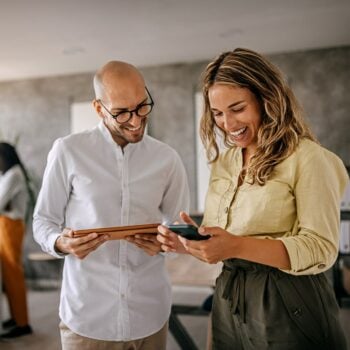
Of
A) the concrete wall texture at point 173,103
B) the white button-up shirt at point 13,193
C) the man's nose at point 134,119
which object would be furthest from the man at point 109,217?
the concrete wall texture at point 173,103

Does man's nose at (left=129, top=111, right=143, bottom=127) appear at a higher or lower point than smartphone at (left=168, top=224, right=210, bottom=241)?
higher

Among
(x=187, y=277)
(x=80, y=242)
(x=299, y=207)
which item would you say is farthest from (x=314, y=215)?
(x=187, y=277)

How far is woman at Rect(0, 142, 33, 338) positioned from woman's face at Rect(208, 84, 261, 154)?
3.00 meters

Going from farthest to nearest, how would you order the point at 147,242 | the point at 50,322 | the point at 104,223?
the point at 50,322, the point at 104,223, the point at 147,242

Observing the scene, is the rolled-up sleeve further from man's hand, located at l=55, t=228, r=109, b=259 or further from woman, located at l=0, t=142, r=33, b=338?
woman, located at l=0, t=142, r=33, b=338

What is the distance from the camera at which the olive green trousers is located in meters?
1.15

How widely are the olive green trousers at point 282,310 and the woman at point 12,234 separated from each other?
10.1ft

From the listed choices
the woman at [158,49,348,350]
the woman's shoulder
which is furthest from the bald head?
the woman's shoulder

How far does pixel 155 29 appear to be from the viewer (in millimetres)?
4016

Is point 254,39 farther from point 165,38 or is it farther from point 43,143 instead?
point 43,143

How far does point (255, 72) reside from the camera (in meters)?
1.18

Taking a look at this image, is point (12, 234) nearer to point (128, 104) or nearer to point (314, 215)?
point (128, 104)

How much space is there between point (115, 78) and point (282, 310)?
84 centimetres

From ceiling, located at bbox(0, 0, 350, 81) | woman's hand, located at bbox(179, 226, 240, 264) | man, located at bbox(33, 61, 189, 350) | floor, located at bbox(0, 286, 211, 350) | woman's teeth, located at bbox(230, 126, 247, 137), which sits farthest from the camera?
floor, located at bbox(0, 286, 211, 350)
